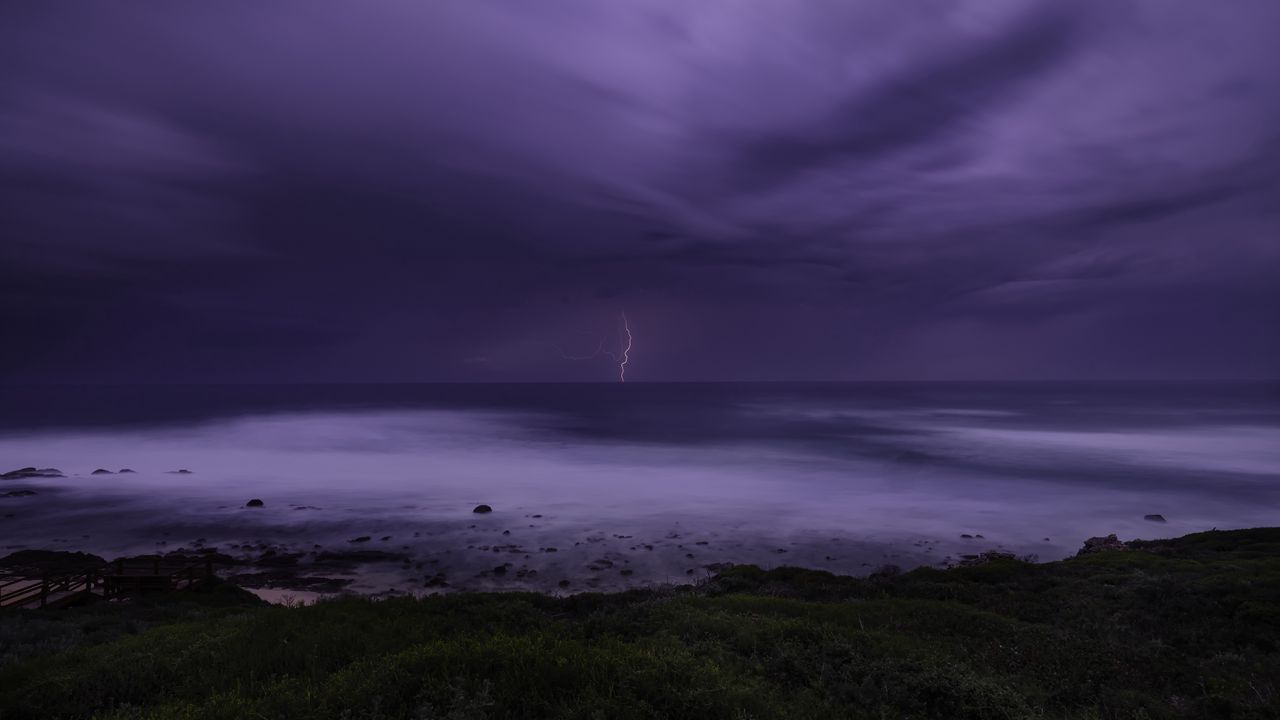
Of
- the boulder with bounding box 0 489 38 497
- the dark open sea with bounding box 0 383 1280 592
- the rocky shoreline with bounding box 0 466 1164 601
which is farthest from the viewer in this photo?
the boulder with bounding box 0 489 38 497

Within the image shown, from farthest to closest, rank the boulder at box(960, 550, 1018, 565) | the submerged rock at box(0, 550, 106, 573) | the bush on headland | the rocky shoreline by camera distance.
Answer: the boulder at box(960, 550, 1018, 565) → the submerged rock at box(0, 550, 106, 573) → the rocky shoreline → the bush on headland

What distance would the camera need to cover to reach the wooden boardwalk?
63.9 ft

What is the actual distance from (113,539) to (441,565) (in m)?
19.5

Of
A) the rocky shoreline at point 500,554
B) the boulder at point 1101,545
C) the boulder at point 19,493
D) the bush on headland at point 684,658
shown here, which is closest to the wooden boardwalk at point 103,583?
the rocky shoreline at point 500,554

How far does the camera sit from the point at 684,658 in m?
9.14

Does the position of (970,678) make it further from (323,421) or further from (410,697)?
(323,421)

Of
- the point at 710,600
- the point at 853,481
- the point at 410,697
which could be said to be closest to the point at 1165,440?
the point at 853,481

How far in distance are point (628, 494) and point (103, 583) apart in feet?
100

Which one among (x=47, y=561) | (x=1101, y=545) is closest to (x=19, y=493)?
(x=47, y=561)

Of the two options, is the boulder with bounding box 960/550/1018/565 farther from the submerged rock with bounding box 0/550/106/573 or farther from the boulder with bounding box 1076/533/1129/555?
the submerged rock with bounding box 0/550/106/573

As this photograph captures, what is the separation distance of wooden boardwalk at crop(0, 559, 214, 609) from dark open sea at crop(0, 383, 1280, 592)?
19.6 ft

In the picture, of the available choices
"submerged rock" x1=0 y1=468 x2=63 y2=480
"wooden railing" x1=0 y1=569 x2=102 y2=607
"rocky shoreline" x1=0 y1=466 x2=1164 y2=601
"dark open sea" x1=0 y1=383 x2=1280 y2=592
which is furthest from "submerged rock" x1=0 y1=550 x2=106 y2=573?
"submerged rock" x1=0 y1=468 x2=63 y2=480

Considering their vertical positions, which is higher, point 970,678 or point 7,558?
point 970,678

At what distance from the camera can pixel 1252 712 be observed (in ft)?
27.9
